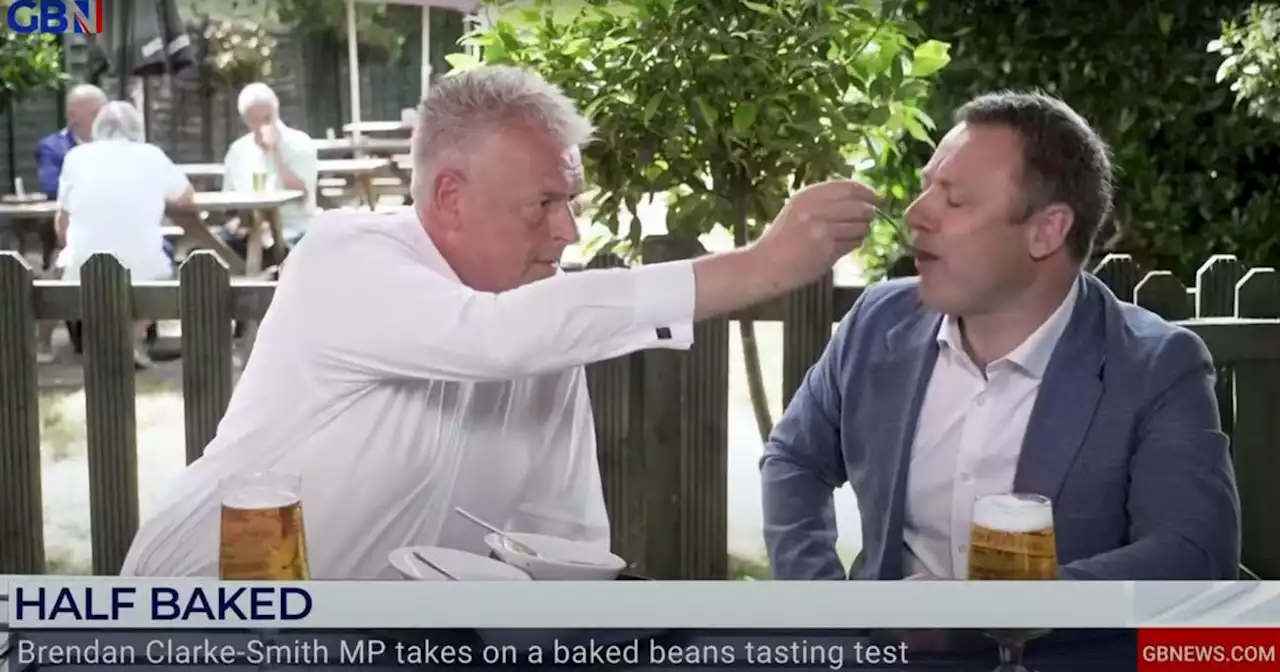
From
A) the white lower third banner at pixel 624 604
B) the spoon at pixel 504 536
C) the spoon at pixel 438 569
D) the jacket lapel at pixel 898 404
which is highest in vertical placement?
the jacket lapel at pixel 898 404

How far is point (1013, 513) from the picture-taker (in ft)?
4.49

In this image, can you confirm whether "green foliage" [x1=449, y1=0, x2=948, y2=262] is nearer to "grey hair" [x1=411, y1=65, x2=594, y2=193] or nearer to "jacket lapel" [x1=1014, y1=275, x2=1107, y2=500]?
"grey hair" [x1=411, y1=65, x2=594, y2=193]

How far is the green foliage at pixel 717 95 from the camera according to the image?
1386 millimetres

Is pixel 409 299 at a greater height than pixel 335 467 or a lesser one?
greater

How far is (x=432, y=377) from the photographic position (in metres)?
1.37

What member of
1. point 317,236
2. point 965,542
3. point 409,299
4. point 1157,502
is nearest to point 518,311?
point 409,299

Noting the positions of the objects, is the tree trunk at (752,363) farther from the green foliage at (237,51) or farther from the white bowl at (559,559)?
the green foliage at (237,51)

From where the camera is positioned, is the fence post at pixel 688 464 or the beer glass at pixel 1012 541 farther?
the fence post at pixel 688 464

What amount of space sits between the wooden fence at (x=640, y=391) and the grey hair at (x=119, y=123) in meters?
0.16

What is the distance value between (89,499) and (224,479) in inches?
9.0

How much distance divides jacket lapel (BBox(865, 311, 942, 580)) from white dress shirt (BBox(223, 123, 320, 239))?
0.75 metres

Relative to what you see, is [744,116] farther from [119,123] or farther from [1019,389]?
[119,123]

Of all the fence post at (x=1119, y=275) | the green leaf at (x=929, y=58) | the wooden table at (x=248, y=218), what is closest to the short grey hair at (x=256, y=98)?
the wooden table at (x=248, y=218)

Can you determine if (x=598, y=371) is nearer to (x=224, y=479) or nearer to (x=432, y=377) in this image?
(x=432, y=377)
